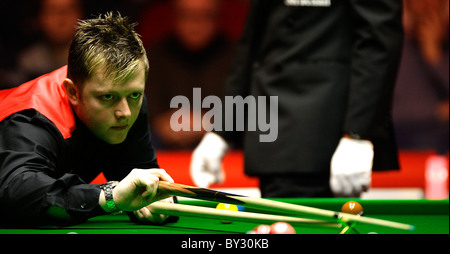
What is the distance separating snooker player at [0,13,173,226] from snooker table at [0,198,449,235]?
6 centimetres

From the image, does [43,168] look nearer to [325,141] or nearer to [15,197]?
[15,197]

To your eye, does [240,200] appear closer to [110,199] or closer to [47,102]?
[110,199]

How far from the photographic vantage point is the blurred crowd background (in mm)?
4656

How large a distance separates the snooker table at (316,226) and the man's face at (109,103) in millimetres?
273

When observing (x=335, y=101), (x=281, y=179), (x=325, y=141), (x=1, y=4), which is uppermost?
(x=1, y=4)

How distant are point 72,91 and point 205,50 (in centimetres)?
353

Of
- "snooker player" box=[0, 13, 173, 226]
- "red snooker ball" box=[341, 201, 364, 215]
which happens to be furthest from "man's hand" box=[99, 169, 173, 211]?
"red snooker ball" box=[341, 201, 364, 215]

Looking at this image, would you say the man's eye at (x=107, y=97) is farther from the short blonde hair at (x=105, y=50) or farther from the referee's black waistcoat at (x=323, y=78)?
the referee's black waistcoat at (x=323, y=78)

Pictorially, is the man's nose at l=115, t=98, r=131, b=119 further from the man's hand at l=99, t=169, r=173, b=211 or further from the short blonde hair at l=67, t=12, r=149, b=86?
the man's hand at l=99, t=169, r=173, b=211

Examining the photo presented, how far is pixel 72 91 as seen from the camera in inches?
67.4

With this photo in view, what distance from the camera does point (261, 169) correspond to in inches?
94.0

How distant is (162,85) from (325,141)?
2.83 metres

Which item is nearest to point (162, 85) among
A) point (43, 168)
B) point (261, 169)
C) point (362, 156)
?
point (261, 169)
